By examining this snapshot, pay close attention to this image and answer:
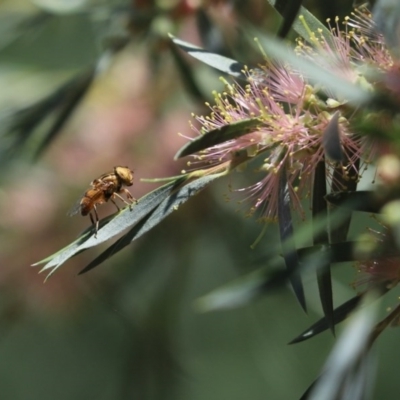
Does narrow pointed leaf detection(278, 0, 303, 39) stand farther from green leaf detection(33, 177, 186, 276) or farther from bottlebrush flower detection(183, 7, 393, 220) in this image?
green leaf detection(33, 177, 186, 276)

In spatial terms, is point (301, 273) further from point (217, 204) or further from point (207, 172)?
point (217, 204)

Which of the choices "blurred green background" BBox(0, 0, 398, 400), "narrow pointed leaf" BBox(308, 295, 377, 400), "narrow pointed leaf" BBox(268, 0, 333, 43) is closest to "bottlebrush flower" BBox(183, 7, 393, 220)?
"narrow pointed leaf" BBox(268, 0, 333, 43)

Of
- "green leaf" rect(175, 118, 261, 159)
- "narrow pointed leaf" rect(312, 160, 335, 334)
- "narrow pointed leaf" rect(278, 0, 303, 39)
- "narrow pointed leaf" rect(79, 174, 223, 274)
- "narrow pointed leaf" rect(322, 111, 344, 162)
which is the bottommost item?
"narrow pointed leaf" rect(312, 160, 335, 334)

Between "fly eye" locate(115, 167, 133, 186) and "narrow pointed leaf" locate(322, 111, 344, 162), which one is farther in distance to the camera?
"fly eye" locate(115, 167, 133, 186)

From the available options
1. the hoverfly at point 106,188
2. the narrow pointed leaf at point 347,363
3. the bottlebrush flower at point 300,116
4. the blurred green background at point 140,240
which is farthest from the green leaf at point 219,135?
the blurred green background at point 140,240

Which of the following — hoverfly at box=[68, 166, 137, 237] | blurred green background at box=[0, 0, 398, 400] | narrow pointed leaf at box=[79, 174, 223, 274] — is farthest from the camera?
blurred green background at box=[0, 0, 398, 400]

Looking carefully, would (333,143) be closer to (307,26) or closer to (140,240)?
(307,26)

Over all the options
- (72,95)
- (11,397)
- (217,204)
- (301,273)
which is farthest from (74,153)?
(11,397)
